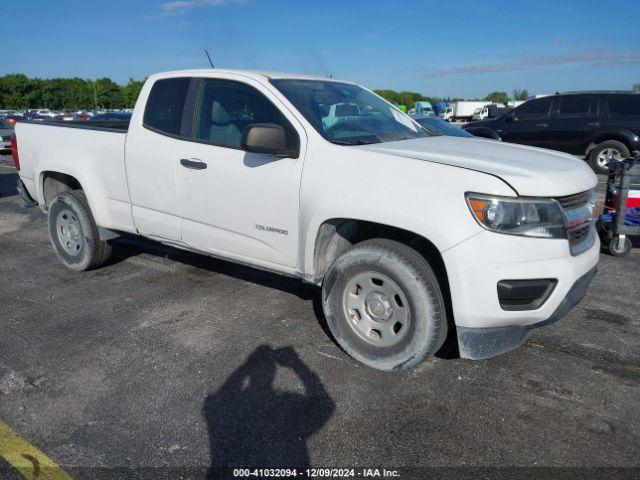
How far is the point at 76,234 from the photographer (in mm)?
5328

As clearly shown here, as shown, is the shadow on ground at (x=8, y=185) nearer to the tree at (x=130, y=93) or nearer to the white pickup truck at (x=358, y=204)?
the white pickup truck at (x=358, y=204)

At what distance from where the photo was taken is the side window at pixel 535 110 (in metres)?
12.8

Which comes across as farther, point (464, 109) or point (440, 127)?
point (464, 109)

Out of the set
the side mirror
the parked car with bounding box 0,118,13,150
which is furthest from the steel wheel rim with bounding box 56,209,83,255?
the parked car with bounding box 0,118,13,150

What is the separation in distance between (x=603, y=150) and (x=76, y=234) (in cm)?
1110

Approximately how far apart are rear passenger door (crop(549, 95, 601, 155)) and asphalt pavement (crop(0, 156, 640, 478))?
338 inches


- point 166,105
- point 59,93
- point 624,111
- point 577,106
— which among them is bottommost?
point 624,111

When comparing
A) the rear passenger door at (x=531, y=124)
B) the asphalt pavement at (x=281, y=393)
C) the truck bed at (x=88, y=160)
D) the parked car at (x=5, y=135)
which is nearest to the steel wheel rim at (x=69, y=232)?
the truck bed at (x=88, y=160)

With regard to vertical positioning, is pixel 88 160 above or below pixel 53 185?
above

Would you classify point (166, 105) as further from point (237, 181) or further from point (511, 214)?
point (511, 214)

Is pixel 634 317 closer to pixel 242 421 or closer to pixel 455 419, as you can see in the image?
pixel 455 419

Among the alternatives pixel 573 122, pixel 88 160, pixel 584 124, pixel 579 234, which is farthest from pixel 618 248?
pixel 573 122

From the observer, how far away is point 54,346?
3.79m

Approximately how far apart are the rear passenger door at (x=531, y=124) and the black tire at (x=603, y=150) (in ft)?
3.55
